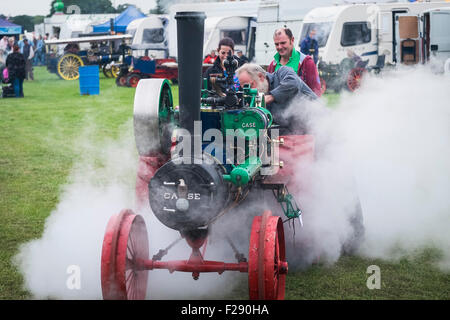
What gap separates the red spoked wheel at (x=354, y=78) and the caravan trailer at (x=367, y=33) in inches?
13.4

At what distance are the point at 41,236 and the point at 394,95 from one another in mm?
3727

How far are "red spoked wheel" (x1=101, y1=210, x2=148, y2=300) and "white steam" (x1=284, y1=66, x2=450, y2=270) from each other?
46.9 inches

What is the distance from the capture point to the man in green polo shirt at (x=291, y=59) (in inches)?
193

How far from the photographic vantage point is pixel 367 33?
16.9 m

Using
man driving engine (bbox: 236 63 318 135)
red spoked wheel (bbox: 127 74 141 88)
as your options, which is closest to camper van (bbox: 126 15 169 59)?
red spoked wheel (bbox: 127 74 141 88)

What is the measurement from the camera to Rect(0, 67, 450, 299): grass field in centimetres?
362

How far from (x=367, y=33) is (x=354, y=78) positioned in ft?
5.70

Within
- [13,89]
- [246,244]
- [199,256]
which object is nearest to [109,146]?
[246,244]

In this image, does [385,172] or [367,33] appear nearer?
[385,172]

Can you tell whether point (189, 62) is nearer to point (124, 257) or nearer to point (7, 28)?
point (124, 257)

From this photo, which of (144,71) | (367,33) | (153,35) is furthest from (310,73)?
(153,35)

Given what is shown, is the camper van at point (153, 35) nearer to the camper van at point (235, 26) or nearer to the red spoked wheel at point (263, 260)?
the camper van at point (235, 26)

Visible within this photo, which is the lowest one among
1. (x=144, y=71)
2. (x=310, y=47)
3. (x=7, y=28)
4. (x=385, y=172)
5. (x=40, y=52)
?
(x=385, y=172)

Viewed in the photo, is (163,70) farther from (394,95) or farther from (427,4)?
(394,95)
